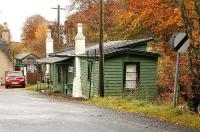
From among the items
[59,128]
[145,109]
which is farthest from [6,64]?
[59,128]

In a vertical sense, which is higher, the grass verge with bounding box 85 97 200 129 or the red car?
the red car

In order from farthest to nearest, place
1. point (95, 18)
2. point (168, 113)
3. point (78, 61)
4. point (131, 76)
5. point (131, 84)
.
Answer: point (95, 18) < point (78, 61) < point (131, 76) < point (131, 84) < point (168, 113)

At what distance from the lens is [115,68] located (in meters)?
32.1

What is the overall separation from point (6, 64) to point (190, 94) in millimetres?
62827

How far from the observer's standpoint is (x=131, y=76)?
3256cm

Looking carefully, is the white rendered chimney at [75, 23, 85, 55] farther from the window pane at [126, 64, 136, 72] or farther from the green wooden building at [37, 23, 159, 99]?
the window pane at [126, 64, 136, 72]

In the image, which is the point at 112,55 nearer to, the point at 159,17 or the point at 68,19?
the point at 159,17

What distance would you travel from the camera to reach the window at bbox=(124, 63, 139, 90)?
32275mm

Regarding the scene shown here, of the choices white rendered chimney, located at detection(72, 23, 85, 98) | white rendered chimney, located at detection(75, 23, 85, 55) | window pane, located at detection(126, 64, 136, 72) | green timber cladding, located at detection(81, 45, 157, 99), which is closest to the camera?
green timber cladding, located at detection(81, 45, 157, 99)

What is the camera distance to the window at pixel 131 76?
32.3 metres

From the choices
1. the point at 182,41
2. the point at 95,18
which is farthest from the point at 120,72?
the point at 95,18

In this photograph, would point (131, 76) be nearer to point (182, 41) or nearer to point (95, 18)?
point (182, 41)

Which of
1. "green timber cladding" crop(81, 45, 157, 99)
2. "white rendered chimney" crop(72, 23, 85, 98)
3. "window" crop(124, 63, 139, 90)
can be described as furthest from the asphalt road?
"white rendered chimney" crop(72, 23, 85, 98)

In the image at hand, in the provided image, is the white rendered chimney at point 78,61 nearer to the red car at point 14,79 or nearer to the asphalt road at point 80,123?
the asphalt road at point 80,123
